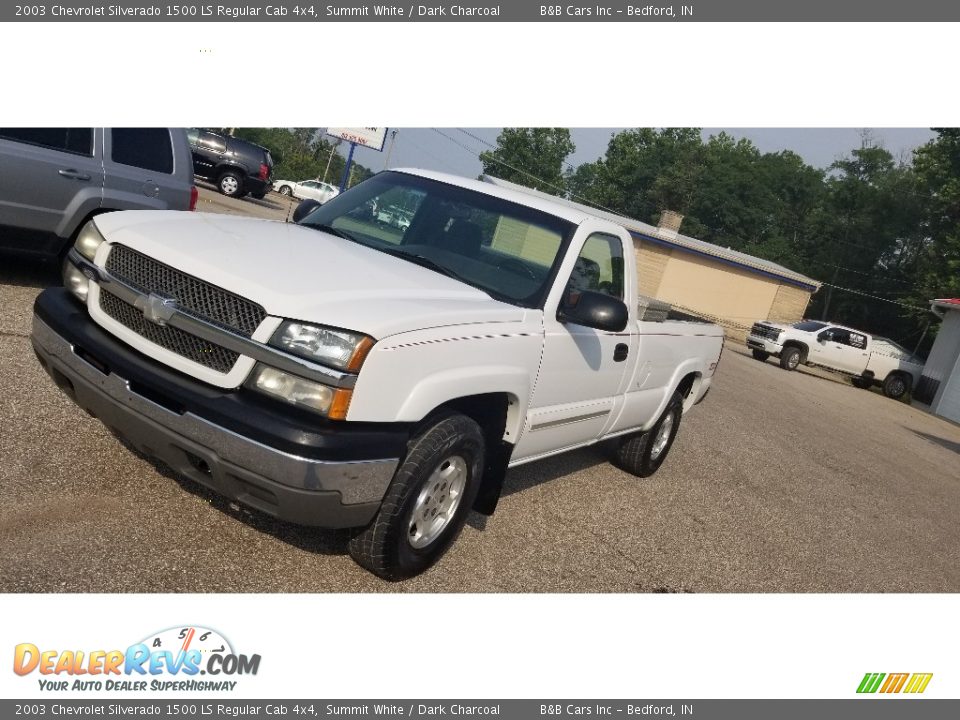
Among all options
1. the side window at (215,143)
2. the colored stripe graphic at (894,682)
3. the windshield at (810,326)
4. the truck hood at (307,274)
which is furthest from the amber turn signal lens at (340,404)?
the windshield at (810,326)

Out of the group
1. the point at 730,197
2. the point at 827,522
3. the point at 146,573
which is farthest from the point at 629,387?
the point at 730,197

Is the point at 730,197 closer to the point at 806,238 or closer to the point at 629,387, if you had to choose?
the point at 806,238

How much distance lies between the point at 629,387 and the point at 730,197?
81.6 meters

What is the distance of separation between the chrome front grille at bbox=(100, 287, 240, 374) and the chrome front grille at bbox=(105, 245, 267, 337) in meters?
0.10

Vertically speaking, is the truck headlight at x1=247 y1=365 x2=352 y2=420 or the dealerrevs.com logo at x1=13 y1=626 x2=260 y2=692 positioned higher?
the truck headlight at x1=247 y1=365 x2=352 y2=420

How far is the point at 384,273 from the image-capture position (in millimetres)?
3727

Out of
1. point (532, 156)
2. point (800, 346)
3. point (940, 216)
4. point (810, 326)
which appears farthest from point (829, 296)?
point (532, 156)

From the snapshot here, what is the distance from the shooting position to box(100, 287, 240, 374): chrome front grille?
3127 millimetres

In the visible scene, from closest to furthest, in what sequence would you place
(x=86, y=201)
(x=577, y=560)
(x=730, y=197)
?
(x=577, y=560) < (x=86, y=201) < (x=730, y=197)

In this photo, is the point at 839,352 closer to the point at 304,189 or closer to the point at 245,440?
the point at 245,440

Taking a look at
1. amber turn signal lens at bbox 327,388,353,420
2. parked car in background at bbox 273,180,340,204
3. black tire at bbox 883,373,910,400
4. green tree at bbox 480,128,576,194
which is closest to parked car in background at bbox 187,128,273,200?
parked car in background at bbox 273,180,340,204

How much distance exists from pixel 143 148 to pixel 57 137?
27.8 inches

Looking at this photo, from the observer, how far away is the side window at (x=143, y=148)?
6.84 m

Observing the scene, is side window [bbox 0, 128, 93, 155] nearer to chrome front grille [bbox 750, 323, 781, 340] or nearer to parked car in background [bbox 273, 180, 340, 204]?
chrome front grille [bbox 750, 323, 781, 340]
